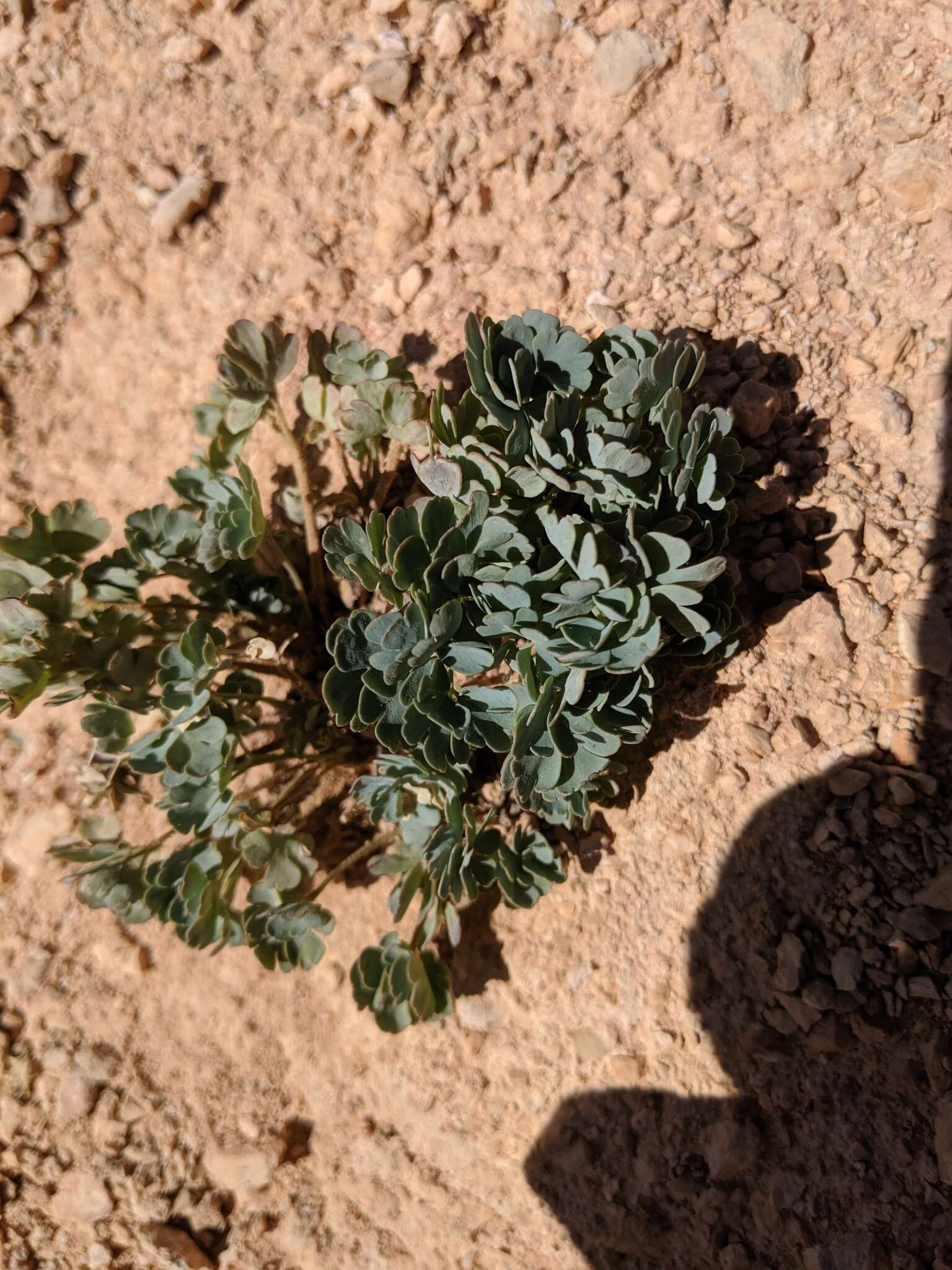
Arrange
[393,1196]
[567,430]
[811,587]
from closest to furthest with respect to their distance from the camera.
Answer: [567,430] < [811,587] < [393,1196]

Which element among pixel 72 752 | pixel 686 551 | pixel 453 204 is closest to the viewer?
pixel 686 551

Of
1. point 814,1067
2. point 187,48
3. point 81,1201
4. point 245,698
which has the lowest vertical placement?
point 81,1201

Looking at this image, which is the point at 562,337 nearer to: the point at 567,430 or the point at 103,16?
the point at 567,430

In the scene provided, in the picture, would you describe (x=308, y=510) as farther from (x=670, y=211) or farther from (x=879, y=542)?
(x=879, y=542)

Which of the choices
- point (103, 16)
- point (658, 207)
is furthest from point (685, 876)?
point (103, 16)

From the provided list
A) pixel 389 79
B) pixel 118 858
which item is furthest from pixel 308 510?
pixel 389 79

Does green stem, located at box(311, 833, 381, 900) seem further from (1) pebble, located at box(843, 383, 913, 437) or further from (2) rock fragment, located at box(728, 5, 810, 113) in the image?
(2) rock fragment, located at box(728, 5, 810, 113)
